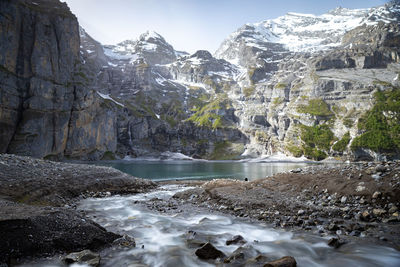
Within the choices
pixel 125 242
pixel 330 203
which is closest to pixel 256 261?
pixel 125 242

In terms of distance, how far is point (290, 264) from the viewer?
6906 mm

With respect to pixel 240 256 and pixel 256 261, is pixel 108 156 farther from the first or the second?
pixel 256 261

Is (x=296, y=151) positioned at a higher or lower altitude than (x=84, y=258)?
lower

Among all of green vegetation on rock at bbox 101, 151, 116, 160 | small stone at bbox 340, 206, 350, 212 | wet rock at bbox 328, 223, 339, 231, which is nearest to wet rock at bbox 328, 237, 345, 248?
wet rock at bbox 328, 223, 339, 231

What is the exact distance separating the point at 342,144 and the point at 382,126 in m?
30.0

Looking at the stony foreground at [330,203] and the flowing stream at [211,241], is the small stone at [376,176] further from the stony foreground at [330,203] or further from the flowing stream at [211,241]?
the flowing stream at [211,241]

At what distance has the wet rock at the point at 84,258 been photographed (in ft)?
23.5

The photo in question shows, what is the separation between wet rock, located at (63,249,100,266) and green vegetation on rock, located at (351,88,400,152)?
657 ft

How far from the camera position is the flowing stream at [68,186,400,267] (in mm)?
7895

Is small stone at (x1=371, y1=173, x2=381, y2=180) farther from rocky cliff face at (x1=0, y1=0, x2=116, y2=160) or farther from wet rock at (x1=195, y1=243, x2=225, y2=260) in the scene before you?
rocky cliff face at (x1=0, y1=0, x2=116, y2=160)

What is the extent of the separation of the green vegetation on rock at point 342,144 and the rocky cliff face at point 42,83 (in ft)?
621

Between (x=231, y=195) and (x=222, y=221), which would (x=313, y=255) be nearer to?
(x=222, y=221)

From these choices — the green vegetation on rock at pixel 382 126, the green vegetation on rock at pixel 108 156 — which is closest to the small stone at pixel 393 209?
the green vegetation on rock at pixel 108 156

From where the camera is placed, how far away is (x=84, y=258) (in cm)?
740
